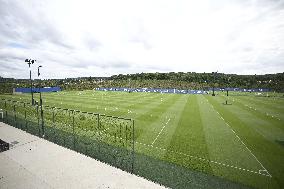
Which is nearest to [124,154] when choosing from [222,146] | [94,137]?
[94,137]

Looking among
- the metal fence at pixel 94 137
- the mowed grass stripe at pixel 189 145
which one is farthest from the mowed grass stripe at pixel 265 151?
the metal fence at pixel 94 137

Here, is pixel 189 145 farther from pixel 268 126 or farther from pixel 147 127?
pixel 268 126

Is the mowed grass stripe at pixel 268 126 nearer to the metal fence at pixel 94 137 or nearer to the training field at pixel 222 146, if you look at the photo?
the training field at pixel 222 146

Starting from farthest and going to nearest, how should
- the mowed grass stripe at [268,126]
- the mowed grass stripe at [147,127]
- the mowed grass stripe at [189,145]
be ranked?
the mowed grass stripe at [268,126] → the mowed grass stripe at [147,127] → the mowed grass stripe at [189,145]

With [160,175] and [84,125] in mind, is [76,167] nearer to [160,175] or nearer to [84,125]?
[160,175]

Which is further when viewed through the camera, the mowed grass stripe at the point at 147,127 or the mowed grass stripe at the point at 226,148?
the mowed grass stripe at the point at 147,127

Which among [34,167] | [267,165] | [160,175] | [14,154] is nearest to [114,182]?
[160,175]

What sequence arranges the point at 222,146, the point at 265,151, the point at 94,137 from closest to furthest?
the point at 265,151, the point at 222,146, the point at 94,137

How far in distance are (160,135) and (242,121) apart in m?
14.2

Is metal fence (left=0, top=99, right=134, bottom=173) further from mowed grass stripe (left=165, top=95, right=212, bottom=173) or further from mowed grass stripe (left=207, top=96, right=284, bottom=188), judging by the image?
mowed grass stripe (left=207, top=96, right=284, bottom=188)

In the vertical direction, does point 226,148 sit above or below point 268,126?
below

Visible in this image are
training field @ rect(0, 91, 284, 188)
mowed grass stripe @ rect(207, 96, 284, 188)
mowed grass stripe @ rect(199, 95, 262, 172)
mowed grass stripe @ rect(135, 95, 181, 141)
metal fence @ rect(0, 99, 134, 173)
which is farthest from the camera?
mowed grass stripe @ rect(135, 95, 181, 141)

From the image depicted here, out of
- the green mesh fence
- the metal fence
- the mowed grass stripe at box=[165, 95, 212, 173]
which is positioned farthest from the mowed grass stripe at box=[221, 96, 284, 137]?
the metal fence

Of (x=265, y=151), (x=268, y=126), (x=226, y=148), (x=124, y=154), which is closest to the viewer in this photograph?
(x=124, y=154)
